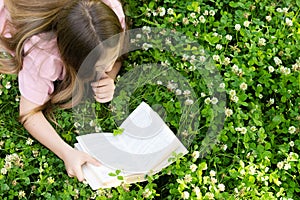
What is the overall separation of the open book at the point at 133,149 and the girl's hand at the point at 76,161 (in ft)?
0.06

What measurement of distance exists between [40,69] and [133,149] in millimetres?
478

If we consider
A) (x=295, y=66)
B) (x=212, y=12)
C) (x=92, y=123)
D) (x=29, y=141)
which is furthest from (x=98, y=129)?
(x=295, y=66)

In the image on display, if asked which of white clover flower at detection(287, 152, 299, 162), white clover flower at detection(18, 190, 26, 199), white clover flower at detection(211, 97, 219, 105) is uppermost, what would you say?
white clover flower at detection(211, 97, 219, 105)

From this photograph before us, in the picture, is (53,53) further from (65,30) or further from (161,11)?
(161,11)

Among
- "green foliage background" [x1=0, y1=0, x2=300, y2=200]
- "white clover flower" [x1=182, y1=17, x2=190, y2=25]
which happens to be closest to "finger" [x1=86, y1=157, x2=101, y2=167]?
"green foliage background" [x1=0, y1=0, x2=300, y2=200]

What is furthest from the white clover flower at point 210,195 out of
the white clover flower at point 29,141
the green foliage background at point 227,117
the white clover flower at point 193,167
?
the white clover flower at point 29,141

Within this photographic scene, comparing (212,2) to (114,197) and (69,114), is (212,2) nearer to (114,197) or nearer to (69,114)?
(69,114)

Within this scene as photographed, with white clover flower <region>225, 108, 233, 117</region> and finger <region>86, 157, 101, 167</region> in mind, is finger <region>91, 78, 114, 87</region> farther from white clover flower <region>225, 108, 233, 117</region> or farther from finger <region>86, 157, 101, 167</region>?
white clover flower <region>225, 108, 233, 117</region>

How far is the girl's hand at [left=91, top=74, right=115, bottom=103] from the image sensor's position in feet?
7.39

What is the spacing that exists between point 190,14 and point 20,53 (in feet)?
2.50

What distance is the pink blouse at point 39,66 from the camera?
6.98 feet

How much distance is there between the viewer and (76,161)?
219 centimetres

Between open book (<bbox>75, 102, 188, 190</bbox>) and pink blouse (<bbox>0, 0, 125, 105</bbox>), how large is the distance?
0.25 meters

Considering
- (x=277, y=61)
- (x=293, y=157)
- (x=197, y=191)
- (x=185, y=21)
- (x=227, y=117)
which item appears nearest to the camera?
(x=197, y=191)
